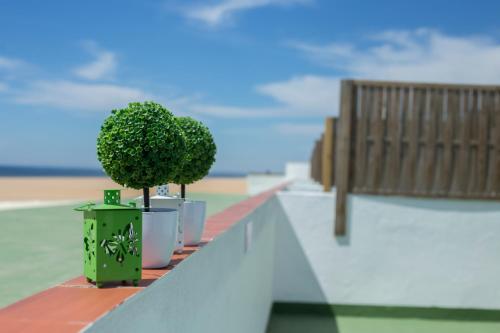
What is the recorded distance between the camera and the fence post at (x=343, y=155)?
8.96m

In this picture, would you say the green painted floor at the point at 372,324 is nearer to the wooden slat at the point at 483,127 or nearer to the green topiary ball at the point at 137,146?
the wooden slat at the point at 483,127

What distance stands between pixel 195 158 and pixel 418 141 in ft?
19.9

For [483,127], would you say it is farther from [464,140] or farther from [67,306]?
[67,306]

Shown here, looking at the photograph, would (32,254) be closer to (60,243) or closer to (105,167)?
(60,243)

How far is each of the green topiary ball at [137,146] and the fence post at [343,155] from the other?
647cm

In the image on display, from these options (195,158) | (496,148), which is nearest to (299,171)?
(496,148)

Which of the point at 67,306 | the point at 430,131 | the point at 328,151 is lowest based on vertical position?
the point at 67,306

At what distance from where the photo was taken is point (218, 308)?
376cm

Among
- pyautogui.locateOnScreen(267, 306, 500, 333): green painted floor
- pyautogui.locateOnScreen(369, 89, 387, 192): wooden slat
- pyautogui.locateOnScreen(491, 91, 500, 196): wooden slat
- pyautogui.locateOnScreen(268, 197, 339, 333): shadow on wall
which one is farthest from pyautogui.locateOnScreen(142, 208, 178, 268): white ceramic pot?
pyautogui.locateOnScreen(491, 91, 500, 196): wooden slat

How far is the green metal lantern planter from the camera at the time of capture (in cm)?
226

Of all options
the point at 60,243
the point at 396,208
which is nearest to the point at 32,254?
the point at 60,243

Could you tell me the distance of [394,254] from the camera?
359 inches

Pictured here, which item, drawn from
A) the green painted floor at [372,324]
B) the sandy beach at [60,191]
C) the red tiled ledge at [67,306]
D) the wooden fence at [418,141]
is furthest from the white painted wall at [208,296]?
the wooden fence at [418,141]

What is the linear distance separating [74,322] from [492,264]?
28.9ft
